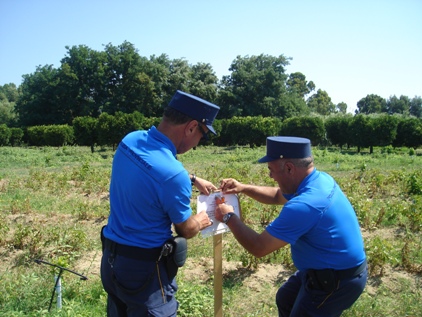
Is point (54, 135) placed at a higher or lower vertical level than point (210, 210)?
lower

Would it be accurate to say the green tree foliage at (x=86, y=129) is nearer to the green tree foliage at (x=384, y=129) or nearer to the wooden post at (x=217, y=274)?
the green tree foliage at (x=384, y=129)

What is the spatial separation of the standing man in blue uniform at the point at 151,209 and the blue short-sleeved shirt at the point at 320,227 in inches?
22.4

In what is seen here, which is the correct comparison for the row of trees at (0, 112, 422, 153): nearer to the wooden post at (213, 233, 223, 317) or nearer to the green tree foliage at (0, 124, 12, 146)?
the green tree foliage at (0, 124, 12, 146)

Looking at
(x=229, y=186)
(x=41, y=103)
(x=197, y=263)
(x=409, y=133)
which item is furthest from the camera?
(x=41, y=103)

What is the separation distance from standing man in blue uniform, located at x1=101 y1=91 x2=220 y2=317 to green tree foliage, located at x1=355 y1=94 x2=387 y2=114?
80.4 m

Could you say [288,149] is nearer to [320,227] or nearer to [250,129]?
[320,227]

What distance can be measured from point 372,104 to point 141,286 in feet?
281

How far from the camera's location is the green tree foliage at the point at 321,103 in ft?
258

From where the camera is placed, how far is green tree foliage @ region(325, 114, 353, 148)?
3250 cm

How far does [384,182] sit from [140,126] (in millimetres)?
20684

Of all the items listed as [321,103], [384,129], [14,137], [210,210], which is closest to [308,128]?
[384,129]

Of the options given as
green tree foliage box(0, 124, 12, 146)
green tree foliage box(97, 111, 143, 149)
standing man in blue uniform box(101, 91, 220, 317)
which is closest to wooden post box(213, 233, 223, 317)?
standing man in blue uniform box(101, 91, 220, 317)

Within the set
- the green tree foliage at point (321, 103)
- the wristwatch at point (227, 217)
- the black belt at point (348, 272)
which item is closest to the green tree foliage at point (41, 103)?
the wristwatch at point (227, 217)

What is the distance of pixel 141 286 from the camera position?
2193mm
